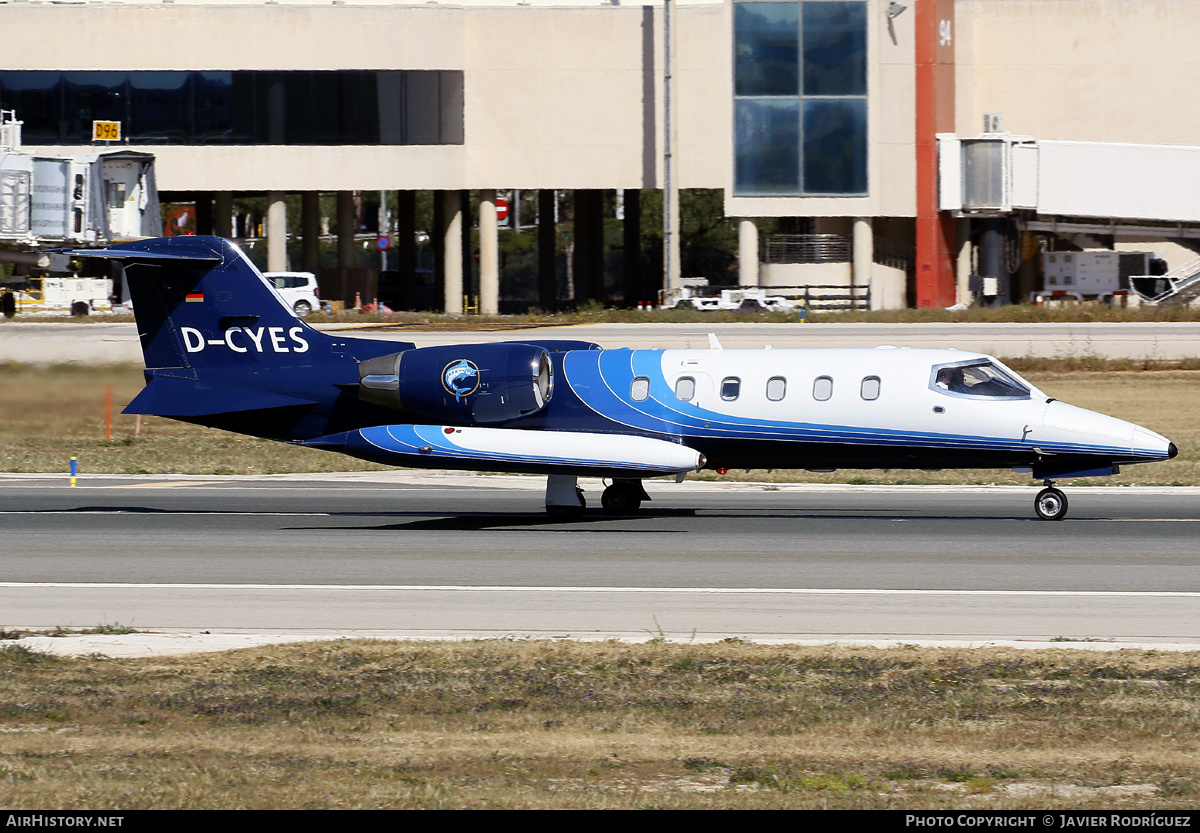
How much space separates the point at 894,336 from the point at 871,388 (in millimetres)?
28843

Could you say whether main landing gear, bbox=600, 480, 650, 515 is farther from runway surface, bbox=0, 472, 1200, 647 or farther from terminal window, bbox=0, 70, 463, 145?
terminal window, bbox=0, 70, 463, 145

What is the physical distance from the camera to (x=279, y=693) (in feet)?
39.7

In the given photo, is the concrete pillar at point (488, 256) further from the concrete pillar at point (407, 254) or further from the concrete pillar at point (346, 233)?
the concrete pillar at point (407, 254)

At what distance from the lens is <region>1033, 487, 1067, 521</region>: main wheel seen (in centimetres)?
2250

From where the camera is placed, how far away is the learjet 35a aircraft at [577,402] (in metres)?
22.1

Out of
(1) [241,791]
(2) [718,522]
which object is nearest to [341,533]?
(2) [718,522]

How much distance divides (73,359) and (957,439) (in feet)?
48.5

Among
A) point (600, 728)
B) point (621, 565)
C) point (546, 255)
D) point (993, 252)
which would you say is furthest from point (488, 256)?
point (600, 728)

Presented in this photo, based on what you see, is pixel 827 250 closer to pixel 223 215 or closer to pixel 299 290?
pixel 299 290

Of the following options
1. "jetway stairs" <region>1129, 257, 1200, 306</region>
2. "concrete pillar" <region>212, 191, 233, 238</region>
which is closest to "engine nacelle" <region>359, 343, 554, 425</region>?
"jetway stairs" <region>1129, 257, 1200, 306</region>

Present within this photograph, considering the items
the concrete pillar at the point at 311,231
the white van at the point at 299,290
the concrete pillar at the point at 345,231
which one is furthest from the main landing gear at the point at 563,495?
the concrete pillar at the point at 311,231

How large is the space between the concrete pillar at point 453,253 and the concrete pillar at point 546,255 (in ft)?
33.2

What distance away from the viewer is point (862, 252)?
219 feet

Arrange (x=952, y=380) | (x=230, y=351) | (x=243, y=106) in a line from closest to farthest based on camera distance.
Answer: (x=952, y=380) → (x=230, y=351) → (x=243, y=106)
